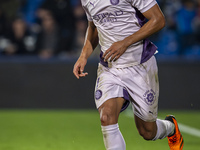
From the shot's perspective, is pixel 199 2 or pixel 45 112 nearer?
pixel 45 112

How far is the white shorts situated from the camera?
16.5 feet

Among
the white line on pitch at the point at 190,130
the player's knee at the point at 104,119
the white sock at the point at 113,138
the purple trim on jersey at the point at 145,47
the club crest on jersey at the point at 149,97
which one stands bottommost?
the white line on pitch at the point at 190,130

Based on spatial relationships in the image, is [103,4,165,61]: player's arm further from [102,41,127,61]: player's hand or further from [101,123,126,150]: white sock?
[101,123,126,150]: white sock

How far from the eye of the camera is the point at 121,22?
508 cm

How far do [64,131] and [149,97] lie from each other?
3570 millimetres

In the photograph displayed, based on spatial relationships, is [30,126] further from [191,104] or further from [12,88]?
[191,104]

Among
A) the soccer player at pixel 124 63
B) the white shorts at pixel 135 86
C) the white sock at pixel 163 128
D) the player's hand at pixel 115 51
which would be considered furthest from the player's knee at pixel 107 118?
the white sock at pixel 163 128

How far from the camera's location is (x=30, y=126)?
360 inches

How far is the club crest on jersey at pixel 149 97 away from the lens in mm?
5164

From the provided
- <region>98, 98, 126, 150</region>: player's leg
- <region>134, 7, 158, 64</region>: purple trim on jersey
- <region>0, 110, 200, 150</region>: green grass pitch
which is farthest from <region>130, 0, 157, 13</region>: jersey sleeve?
<region>0, 110, 200, 150</region>: green grass pitch

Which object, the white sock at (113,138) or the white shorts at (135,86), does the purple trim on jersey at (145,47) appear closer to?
the white shorts at (135,86)

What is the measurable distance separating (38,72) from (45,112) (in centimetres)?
93

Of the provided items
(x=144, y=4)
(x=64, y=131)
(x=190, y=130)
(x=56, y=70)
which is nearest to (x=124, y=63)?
(x=144, y=4)

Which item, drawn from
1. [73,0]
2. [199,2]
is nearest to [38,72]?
[73,0]
